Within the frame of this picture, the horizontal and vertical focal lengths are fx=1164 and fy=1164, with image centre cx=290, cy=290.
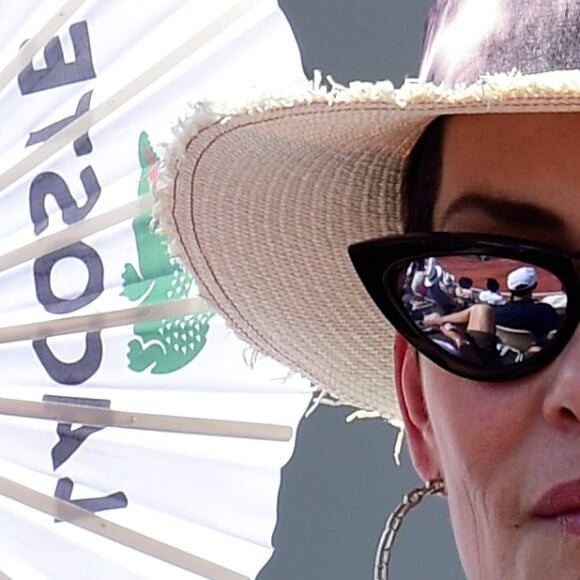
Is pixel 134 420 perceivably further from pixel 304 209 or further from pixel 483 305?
pixel 483 305

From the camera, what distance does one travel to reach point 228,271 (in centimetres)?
117

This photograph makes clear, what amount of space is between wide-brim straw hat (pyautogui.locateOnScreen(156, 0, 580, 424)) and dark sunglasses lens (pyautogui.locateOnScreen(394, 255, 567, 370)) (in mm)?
113

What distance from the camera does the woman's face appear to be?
2.56 ft

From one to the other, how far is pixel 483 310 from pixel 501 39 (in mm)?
194

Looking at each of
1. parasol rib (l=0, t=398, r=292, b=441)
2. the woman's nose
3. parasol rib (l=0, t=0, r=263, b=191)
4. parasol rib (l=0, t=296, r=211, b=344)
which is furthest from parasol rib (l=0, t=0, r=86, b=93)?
the woman's nose

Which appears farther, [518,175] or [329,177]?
[329,177]

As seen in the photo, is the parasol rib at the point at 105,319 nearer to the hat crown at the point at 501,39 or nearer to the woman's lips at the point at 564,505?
the hat crown at the point at 501,39

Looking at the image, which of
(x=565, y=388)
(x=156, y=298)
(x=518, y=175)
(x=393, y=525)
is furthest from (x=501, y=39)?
(x=156, y=298)

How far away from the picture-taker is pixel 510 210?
84 centimetres

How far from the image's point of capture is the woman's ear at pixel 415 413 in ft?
3.28

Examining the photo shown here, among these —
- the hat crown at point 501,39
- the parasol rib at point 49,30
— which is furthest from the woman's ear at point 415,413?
the parasol rib at point 49,30

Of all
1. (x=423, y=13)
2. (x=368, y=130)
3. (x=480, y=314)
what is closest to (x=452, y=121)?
(x=368, y=130)

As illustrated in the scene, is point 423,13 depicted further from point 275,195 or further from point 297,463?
point 275,195

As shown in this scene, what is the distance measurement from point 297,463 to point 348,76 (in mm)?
674
